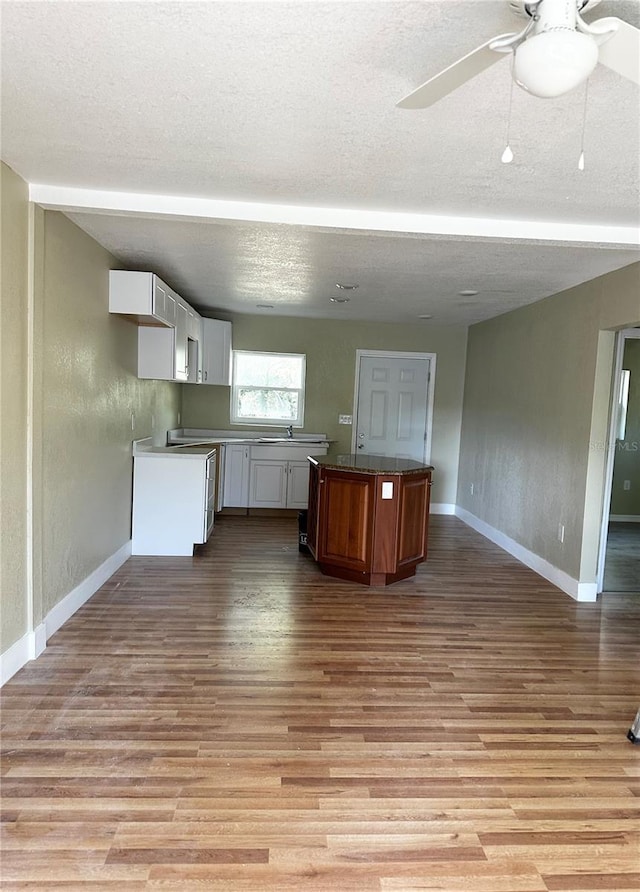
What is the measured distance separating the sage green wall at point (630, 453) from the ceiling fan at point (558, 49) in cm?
337

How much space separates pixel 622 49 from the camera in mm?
1278

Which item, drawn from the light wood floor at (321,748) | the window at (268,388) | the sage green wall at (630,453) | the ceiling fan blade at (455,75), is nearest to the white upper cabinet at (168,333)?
Answer: the window at (268,388)

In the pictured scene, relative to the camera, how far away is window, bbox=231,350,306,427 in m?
6.82

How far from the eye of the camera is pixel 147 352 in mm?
4629

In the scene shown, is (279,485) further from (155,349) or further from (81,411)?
(81,411)

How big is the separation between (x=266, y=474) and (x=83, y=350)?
10.3 feet

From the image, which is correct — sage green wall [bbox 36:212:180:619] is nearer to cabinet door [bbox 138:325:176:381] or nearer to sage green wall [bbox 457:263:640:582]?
cabinet door [bbox 138:325:176:381]

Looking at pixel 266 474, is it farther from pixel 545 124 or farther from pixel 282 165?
pixel 545 124

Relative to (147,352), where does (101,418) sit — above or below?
below

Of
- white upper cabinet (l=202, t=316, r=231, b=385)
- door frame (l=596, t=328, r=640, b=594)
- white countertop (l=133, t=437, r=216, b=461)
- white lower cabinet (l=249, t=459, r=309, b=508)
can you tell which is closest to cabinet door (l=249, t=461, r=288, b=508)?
white lower cabinet (l=249, t=459, r=309, b=508)

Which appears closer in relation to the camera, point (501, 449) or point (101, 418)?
point (101, 418)

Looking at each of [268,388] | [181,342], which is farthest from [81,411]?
[268,388]

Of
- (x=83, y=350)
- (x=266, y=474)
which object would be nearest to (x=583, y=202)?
(x=83, y=350)

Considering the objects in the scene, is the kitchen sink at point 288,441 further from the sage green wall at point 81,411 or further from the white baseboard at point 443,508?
the sage green wall at point 81,411
